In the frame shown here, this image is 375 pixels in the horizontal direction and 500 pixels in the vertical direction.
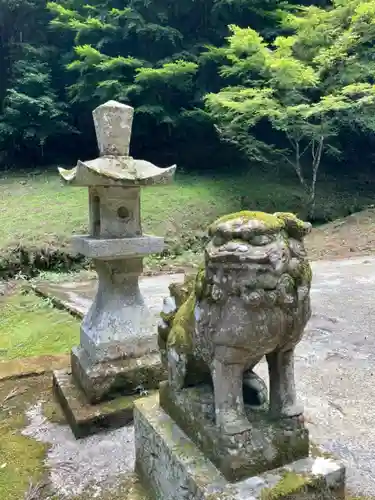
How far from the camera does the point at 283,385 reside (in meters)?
1.35

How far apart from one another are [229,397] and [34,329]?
11.6 ft

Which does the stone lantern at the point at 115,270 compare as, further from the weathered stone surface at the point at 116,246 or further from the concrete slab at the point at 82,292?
the concrete slab at the point at 82,292

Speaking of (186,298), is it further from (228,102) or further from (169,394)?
(228,102)

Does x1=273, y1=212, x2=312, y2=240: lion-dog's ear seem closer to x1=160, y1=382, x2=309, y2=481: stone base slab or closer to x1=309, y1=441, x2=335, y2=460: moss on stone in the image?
x1=160, y1=382, x2=309, y2=481: stone base slab

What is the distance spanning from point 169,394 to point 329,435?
1.00 m

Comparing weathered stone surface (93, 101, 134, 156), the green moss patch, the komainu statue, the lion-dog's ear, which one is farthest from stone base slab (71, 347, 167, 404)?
the lion-dog's ear

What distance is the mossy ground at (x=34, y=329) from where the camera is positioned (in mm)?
3814

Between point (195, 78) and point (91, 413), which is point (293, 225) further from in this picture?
point (195, 78)

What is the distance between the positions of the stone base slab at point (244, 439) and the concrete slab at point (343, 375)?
612 millimetres

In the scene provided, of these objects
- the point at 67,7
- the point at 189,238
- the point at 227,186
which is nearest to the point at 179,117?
the point at 227,186

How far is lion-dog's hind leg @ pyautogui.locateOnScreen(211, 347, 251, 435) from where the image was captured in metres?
1.27

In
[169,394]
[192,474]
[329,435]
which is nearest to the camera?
[192,474]

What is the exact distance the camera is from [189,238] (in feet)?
27.0

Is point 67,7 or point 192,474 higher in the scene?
point 67,7
